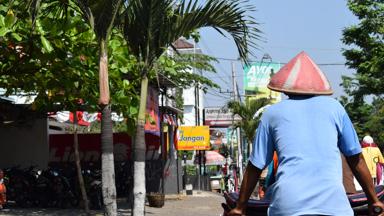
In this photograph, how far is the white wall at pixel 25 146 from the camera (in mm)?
18750

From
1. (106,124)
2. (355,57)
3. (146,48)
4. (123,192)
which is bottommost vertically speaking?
(123,192)

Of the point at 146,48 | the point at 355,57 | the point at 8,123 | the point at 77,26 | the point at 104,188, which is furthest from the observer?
the point at 355,57

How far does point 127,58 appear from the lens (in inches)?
376

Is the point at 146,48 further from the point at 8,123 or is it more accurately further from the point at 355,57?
the point at 355,57

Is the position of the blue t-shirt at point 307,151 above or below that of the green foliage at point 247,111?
below

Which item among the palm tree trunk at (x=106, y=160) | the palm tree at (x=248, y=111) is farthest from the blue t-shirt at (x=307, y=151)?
the palm tree at (x=248, y=111)

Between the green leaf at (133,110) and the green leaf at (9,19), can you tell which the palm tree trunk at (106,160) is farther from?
the green leaf at (133,110)

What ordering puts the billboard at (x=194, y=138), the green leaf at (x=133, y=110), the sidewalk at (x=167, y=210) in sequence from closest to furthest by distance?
1. the green leaf at (x=133, y=110)
2. the sidewalk at (x=167, y=210)
3. the billboard at (x=194, y=138)

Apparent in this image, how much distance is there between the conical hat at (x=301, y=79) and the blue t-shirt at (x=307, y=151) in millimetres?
50

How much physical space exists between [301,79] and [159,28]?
3993mm

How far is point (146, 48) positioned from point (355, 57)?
17887mm

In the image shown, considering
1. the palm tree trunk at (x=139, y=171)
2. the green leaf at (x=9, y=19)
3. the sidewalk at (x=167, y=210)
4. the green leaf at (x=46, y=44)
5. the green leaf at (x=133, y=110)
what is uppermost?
the green leaf at (x=9, y=19)

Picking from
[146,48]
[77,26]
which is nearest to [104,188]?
[146,48]

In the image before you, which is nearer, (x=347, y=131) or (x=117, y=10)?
(x=347, y=131)
